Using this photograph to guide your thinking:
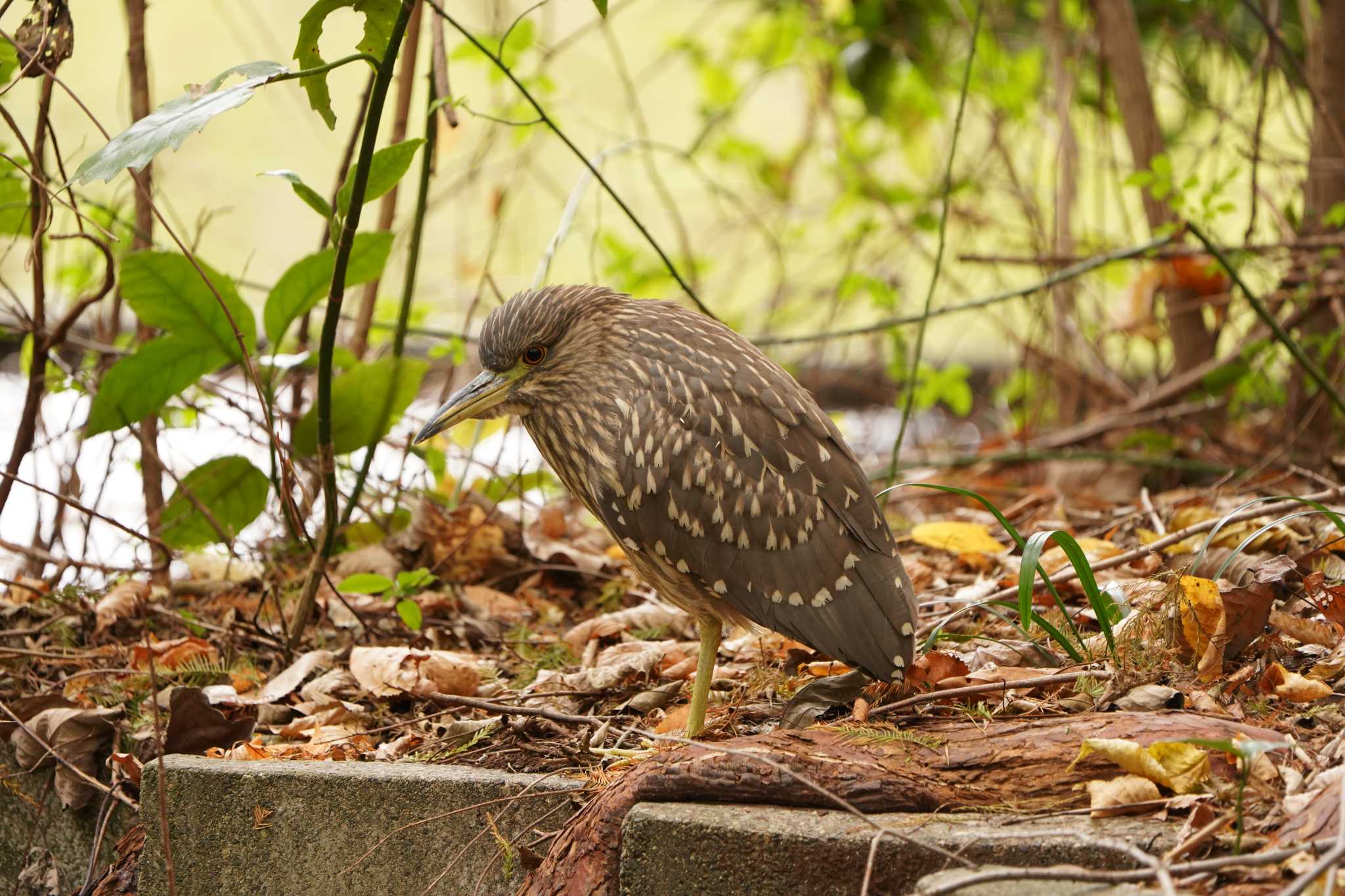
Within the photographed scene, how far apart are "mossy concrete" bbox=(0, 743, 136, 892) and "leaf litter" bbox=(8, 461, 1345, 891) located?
0.25ft

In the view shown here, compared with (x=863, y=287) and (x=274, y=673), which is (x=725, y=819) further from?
(x=863, y=287)

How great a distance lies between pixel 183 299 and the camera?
3426 millimetres

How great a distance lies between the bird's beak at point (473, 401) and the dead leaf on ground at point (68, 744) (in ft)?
3.32

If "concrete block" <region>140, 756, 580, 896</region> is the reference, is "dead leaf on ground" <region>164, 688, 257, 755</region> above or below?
above

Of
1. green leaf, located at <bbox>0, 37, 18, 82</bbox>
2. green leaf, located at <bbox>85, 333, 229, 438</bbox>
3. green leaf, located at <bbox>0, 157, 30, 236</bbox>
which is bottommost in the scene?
green leaf, located at <bbox>85, 333, 229, 438</bbox>

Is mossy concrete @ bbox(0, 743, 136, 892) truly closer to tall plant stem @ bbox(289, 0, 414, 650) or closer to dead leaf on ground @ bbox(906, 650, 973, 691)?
tall plant stem @ bbox(289, 0, 414, 650)

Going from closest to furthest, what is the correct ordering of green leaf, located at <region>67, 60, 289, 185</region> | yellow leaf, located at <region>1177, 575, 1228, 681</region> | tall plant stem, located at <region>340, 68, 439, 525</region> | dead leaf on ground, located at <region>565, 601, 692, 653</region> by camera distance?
green leaf, located at <region>67, 60, 289, 185</region> < yellow leaf, located at <region>1177, 575, 1228, 681</region> < dead leaf on ground, located at <region>565, 601, 692, 653</region> < tall plant stem, located at <region>340, 68, 439, 525</region>

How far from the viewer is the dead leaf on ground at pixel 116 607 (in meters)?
3.58

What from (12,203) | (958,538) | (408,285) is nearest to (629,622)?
(958,538)

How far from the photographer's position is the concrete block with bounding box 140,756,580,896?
2371 mm

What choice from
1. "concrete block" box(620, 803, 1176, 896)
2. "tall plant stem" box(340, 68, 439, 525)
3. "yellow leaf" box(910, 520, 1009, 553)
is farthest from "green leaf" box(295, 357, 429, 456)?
"concrete block" box(620, 803, 1176, 896)

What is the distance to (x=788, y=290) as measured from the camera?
6902 mm

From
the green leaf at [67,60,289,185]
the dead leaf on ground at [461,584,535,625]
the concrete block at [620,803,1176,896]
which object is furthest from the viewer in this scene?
the dead leaf on ground at [461,584,535,625]

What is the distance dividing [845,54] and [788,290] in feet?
4.41
